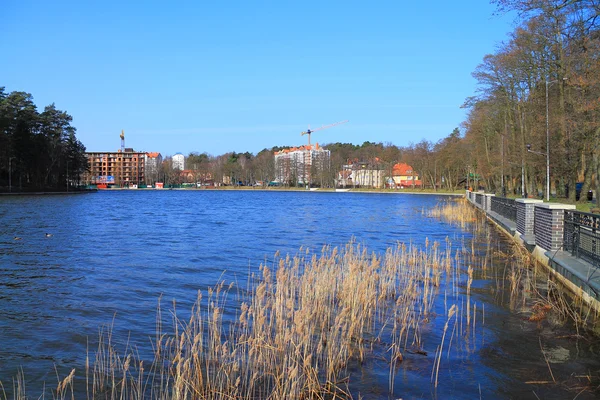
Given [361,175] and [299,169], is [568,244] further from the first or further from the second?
[361,175]

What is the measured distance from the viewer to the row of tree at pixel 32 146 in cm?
7706

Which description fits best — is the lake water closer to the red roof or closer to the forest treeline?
the forest treeline

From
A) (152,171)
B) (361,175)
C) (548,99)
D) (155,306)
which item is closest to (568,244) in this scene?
(155,306)

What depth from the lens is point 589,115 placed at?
25.5m

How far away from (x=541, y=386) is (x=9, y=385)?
6241 mm

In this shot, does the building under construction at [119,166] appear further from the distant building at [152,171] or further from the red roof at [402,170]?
the red roof at [402,170]

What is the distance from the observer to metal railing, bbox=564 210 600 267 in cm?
1038

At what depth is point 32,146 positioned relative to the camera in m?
80.2

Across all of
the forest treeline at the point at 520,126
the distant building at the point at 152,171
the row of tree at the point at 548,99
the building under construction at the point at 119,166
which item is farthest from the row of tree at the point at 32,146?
the building under construction at the point at 119,166

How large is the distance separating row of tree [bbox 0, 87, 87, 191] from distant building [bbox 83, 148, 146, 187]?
271 feet

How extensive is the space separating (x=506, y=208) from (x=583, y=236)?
16896 millimetres

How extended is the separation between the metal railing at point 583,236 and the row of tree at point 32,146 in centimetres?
7083

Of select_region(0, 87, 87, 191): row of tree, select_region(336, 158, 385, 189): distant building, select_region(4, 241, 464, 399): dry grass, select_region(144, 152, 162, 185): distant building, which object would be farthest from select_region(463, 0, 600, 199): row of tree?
select_region(144, 152, 162, 185): distant building

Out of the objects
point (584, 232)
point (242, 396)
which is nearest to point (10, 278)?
point (242, 396)
